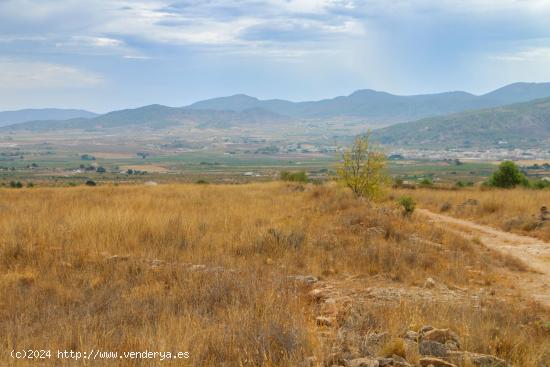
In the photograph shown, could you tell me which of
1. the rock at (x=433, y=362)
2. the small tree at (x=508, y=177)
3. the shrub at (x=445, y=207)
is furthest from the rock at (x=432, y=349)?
the small tree at (x=508, y=177)

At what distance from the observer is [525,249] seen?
492 inches

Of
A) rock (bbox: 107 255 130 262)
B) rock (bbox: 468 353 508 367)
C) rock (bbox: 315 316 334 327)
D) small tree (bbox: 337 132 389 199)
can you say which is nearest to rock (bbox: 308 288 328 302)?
rock (bbox: 315 316 334 327)

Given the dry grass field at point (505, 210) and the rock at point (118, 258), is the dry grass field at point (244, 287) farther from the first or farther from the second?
the dry grass field at point (505, 210)

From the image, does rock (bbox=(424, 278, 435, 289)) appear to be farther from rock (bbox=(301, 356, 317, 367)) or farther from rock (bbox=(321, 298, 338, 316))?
rock (bbox=(301, 356, 317, 367))

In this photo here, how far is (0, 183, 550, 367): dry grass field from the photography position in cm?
473

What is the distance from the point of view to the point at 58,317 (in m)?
5.86

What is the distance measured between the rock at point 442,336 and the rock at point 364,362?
2.84 ft

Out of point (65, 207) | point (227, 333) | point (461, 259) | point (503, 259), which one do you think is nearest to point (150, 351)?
point (227, 333)

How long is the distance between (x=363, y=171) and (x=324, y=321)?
15.5 m

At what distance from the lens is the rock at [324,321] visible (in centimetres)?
568

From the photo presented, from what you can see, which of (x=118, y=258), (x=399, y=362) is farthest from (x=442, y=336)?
(x=118, y=258)

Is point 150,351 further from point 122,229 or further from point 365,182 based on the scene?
point 365,182

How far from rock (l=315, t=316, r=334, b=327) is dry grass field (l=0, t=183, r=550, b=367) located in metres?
0.06

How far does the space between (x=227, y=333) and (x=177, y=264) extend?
349cm
